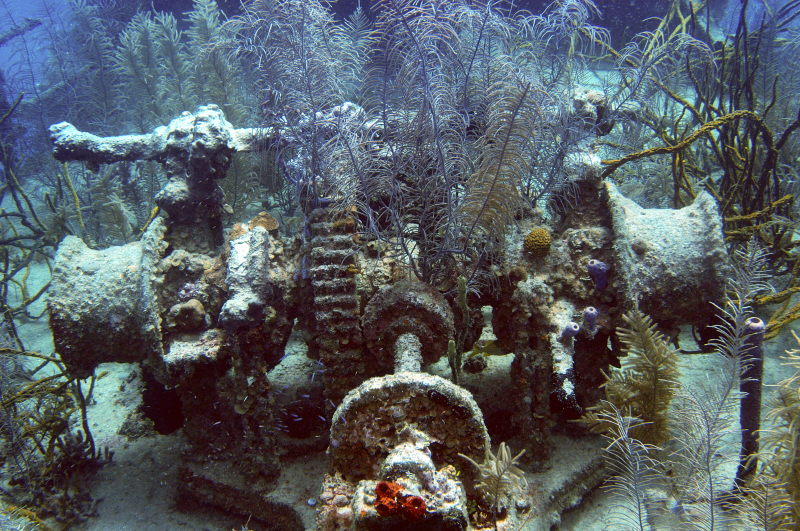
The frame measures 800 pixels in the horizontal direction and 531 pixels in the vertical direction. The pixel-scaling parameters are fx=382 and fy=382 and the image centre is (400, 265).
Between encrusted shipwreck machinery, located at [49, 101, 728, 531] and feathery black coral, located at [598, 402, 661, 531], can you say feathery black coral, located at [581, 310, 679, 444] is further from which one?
encrusted shipwreck machinery, located at [49, 101, 728, 531]

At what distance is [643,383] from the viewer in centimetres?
318

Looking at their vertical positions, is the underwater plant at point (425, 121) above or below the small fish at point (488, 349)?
above

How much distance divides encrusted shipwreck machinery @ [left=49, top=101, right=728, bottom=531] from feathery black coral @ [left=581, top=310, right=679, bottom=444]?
21cm

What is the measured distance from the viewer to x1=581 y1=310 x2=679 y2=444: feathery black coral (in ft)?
9.99

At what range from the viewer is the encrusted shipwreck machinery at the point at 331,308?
3145 millimetres

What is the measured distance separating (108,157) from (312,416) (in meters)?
3.37

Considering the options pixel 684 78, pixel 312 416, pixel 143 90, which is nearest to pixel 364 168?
pixel 312 416

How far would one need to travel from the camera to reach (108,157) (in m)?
3.90

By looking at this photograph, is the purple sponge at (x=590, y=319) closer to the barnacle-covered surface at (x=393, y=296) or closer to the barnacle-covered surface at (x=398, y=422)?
the barnacle-covered surface at (x=393, y=296)

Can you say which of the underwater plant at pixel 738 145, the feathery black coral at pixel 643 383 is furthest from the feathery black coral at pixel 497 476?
the underwater plant at pixel 738 145

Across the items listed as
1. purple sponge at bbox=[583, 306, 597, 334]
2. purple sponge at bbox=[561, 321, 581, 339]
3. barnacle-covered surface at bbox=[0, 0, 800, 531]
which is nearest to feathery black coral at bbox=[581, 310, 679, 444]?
barnacle-covered surface at bbox=[0, 0, 800, 531]

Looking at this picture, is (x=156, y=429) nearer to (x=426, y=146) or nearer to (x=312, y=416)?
(x=312, y=416)

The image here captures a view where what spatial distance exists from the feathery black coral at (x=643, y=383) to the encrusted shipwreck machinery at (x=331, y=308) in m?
0.21

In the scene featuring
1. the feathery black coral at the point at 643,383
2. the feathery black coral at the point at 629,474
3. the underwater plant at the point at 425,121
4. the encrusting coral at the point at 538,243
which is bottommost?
the feathery black coral at the point at 629,474
